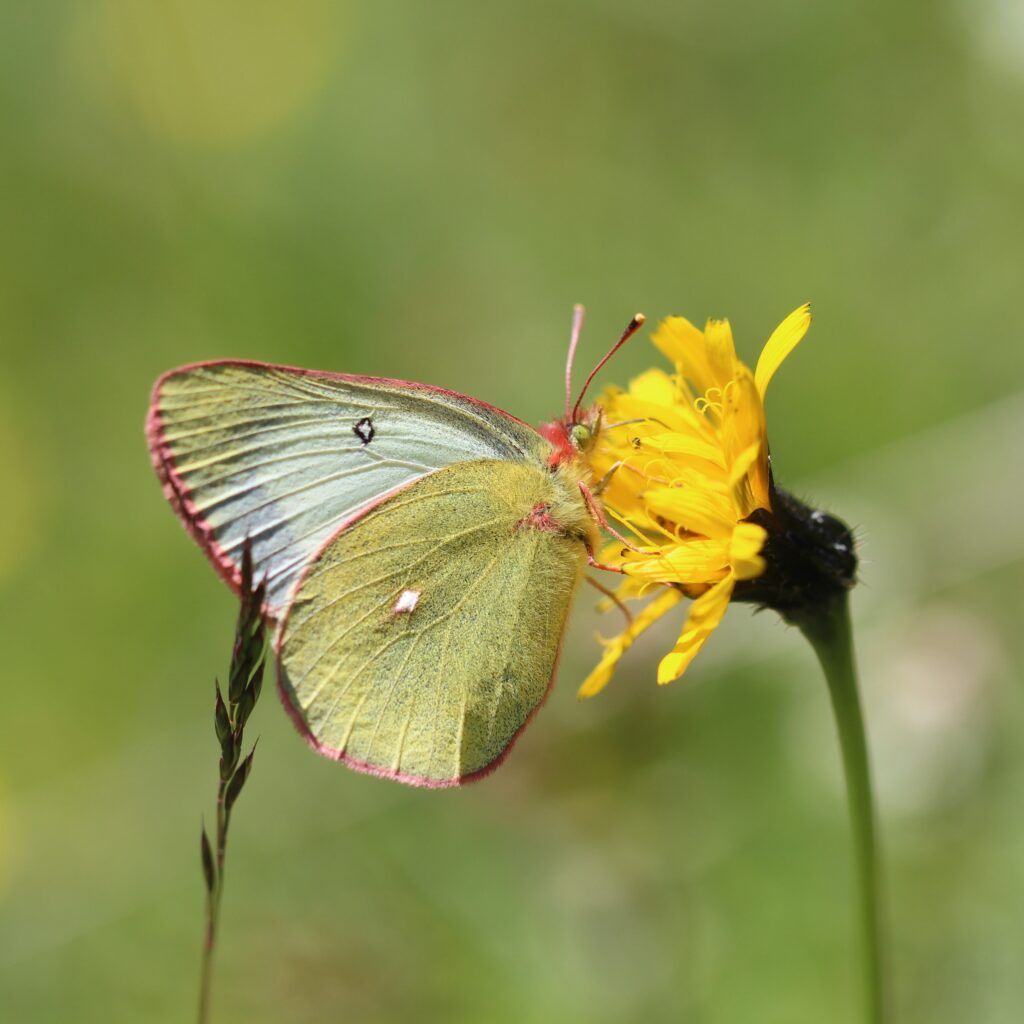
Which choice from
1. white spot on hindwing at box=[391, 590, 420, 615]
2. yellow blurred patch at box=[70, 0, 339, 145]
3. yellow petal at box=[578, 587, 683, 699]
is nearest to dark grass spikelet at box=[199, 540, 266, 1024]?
yellow petal at box=[578, 587, 683, 699]

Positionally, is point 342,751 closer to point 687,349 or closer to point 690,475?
point 690,475

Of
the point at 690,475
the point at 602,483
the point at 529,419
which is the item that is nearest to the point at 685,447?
the point at 690,475

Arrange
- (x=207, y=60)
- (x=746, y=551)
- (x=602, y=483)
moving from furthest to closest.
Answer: (x=207, y=60), (x=602, y=483), (x=746, y=551)

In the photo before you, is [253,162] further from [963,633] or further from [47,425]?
[963,633]

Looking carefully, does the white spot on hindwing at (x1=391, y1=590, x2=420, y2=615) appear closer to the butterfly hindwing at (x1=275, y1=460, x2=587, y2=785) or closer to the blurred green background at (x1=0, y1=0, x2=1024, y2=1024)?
the butterfly hindwing at (x1=275, y1=460, x2=587, y2=785)

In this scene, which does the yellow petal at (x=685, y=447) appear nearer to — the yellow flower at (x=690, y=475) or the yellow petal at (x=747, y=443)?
the yellow flower at (x=690, y=475)
